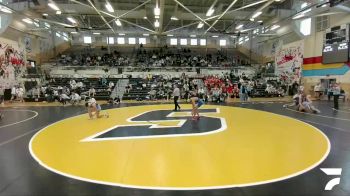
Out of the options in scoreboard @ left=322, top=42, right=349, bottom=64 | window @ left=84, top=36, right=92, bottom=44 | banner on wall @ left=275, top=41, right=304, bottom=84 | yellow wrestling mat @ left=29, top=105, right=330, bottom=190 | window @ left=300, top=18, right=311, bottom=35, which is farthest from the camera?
window @ left=84, top=36, right=92, bottom=44

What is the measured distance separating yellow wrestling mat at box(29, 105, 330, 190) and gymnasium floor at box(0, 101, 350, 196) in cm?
2

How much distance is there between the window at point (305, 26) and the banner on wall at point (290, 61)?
1.07m

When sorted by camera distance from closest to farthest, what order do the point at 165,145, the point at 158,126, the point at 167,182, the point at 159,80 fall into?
the point at 167,182 → the point at 165,145 → the point at 158,126 → the point at 159,80

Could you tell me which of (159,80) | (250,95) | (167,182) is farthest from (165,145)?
(159,80)

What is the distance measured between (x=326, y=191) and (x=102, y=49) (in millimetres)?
39808

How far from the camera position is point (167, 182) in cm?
423

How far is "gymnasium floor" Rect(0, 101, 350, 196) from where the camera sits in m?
4.05

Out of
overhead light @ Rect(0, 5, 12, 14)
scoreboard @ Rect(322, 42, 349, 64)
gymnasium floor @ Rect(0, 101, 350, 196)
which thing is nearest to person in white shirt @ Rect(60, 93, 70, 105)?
overhead light @ Rect(0, 5, 12, 14)

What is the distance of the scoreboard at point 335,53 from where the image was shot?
20.7 m

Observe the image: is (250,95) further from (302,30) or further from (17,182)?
(17,182)

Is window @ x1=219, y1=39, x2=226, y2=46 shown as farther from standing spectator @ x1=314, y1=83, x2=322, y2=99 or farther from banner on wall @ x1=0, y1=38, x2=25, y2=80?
banner on wall @ x1=0, y1=38, x2=25, y2=80

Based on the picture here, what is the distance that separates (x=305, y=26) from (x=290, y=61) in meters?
3.81

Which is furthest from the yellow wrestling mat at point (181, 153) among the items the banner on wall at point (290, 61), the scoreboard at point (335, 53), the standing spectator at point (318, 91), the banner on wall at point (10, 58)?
the banner on wall at point (290, 61)

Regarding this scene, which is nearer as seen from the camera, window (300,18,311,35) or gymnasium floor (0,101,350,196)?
gymnasium floor (0,101,350,196)
